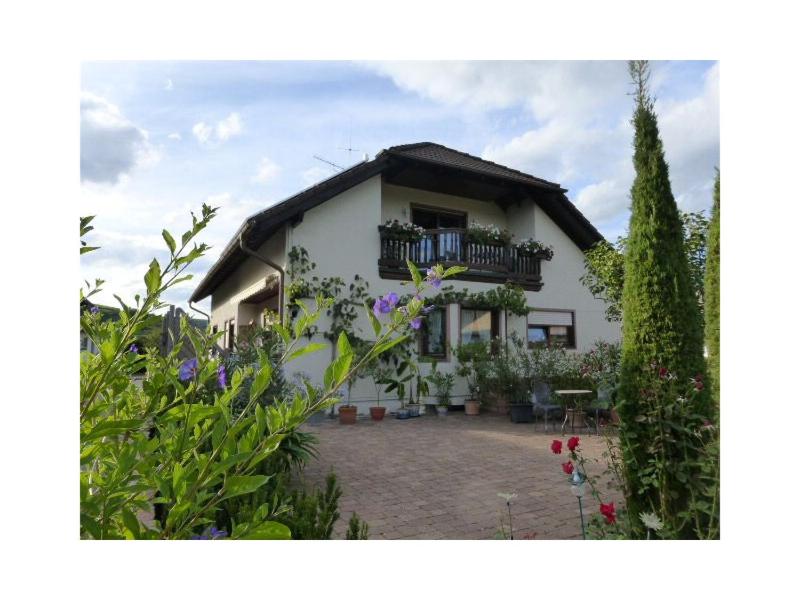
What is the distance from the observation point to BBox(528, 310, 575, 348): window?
11.5 m

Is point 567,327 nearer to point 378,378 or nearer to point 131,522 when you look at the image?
point 378,378

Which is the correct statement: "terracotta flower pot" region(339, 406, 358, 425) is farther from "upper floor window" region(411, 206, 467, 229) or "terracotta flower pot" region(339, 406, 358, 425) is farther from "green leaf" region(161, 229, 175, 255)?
"green leaf" region(161, 229, 175, 255)

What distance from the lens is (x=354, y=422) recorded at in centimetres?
879

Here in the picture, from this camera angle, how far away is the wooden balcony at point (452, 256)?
9.95 meters

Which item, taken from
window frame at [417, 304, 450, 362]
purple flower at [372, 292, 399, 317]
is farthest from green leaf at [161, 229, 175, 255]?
window frame at [417, 304, 450, 362]

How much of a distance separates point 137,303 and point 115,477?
0.54 metres

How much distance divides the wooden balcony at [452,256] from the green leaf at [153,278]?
8441 millimetres

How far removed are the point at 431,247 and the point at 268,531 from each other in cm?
906

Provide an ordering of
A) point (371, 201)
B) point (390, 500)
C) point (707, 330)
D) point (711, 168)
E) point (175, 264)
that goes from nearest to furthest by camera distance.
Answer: point (175, 264)
point (711, 168)
point (390, 500)
point (707, 330)
point (371, 201)

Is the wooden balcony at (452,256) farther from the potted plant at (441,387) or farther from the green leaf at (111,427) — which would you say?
the green leaf at (111,427)

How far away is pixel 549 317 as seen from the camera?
11.8 metres

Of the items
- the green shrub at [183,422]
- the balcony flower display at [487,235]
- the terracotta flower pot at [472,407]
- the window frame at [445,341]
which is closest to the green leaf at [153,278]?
the green shrub at [183,422]
